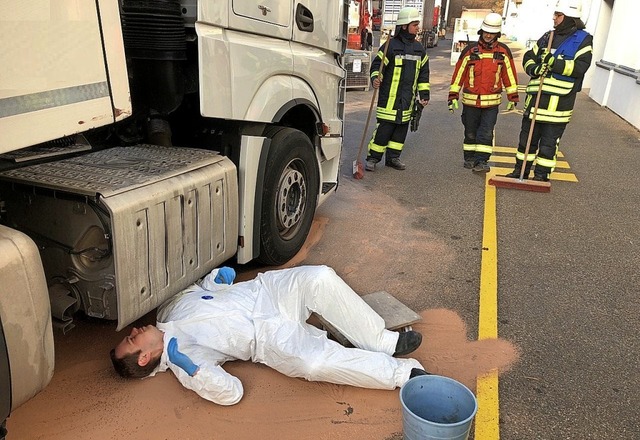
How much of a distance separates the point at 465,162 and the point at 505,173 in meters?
0.52

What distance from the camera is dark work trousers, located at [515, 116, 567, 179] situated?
19.6 ft

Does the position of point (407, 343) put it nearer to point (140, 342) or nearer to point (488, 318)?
point (488, 318)

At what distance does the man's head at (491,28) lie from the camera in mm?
6141

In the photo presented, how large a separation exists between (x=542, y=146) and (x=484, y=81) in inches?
40.5

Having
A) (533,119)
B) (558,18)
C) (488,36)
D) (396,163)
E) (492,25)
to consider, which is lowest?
(396,163)

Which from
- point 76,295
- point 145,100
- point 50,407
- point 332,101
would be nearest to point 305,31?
point 332,101

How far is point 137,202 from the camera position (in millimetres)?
2391

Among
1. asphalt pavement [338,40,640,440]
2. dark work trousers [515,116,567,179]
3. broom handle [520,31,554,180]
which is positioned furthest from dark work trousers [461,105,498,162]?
broom handle [520,31,554,180]

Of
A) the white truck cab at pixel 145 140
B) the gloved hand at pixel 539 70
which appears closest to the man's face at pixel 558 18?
the gloved hand at pixel 539 70

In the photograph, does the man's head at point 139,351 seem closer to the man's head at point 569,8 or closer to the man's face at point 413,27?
the man's face at point 413,27

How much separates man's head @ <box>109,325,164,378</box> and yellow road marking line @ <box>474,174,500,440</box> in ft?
5.04

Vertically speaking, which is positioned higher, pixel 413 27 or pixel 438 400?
pixel 413 27

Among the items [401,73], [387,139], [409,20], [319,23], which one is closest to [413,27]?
[409,20]

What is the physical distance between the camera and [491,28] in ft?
20.2
